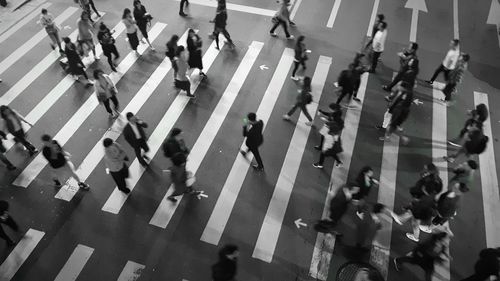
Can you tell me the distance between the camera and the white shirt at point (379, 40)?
38.1 feet

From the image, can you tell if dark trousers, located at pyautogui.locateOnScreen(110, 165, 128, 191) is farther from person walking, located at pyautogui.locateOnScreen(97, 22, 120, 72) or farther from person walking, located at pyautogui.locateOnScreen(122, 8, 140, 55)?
person walking, located at pyautogui.locateOnScreen(122, 8, 140, 55)

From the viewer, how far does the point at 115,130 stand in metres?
11.0

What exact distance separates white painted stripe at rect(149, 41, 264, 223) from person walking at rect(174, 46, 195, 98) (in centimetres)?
117

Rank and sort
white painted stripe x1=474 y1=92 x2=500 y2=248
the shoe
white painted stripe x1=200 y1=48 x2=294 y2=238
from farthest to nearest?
1. white painted stripe x1=474 y1=92 x2=500 y2=248
2. white painted stripe x1=200 y1=48 x2=294 y2=238
3. the shoe

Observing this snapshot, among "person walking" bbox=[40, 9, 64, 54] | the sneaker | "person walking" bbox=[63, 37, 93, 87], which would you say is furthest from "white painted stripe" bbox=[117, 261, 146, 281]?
"person walking" bbox=[40, 9, 64, 54]

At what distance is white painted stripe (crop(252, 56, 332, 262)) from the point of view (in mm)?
8289

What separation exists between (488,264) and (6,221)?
9.90 meters

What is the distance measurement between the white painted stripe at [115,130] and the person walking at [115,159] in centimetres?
158

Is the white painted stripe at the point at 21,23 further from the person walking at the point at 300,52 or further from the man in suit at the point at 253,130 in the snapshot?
the man in suit at the point at 253,130

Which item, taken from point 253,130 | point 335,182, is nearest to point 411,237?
point 335,182

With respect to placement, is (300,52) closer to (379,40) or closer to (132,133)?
(379,40)

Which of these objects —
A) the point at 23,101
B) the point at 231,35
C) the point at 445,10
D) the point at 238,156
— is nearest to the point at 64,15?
the point at 23,101

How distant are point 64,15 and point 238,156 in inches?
456

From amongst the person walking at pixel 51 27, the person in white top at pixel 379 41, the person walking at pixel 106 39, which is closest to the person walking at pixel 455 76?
the person in white top at pixel 379 41
